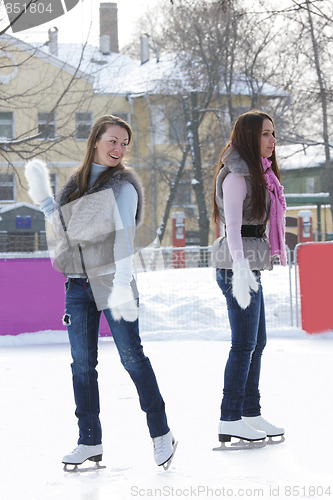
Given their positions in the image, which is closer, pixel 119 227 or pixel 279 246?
pixel 119 227

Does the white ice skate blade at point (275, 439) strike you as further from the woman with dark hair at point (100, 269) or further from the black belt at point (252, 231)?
the black belt at point (252, 231)

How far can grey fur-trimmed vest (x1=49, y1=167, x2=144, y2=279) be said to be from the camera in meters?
3.88

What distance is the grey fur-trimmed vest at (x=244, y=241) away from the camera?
171 inches

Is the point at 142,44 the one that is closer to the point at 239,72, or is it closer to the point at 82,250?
the point at 239,72

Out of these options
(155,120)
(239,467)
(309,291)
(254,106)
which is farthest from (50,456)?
(155,120)

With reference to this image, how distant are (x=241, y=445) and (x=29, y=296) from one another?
623 centimetres

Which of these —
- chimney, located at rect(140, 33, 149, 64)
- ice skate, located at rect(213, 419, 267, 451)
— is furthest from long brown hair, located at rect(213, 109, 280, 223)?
chimney, located at rect(140, 33, 149, 64)

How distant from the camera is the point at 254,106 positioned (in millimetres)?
28031

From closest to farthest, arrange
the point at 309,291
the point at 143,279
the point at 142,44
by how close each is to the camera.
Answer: the point at 309,291 < the point at 143,279 < the point at 142,44

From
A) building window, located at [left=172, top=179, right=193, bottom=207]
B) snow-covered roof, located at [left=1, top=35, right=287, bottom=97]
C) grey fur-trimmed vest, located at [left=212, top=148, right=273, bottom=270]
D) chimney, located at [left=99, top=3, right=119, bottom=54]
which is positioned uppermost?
chimney, located at [left=99, top=3, right=119, bottom=54]

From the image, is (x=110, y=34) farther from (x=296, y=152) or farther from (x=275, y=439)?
(x=275, y=439)

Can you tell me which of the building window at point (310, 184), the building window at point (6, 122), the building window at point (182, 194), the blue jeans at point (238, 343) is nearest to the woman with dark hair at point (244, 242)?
the blue jeans at point (238, 343)

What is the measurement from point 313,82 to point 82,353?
71.8 ft

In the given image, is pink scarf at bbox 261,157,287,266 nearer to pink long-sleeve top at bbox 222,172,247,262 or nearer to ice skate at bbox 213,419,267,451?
pink long-sleeve top at bbox 222,172,247,262
